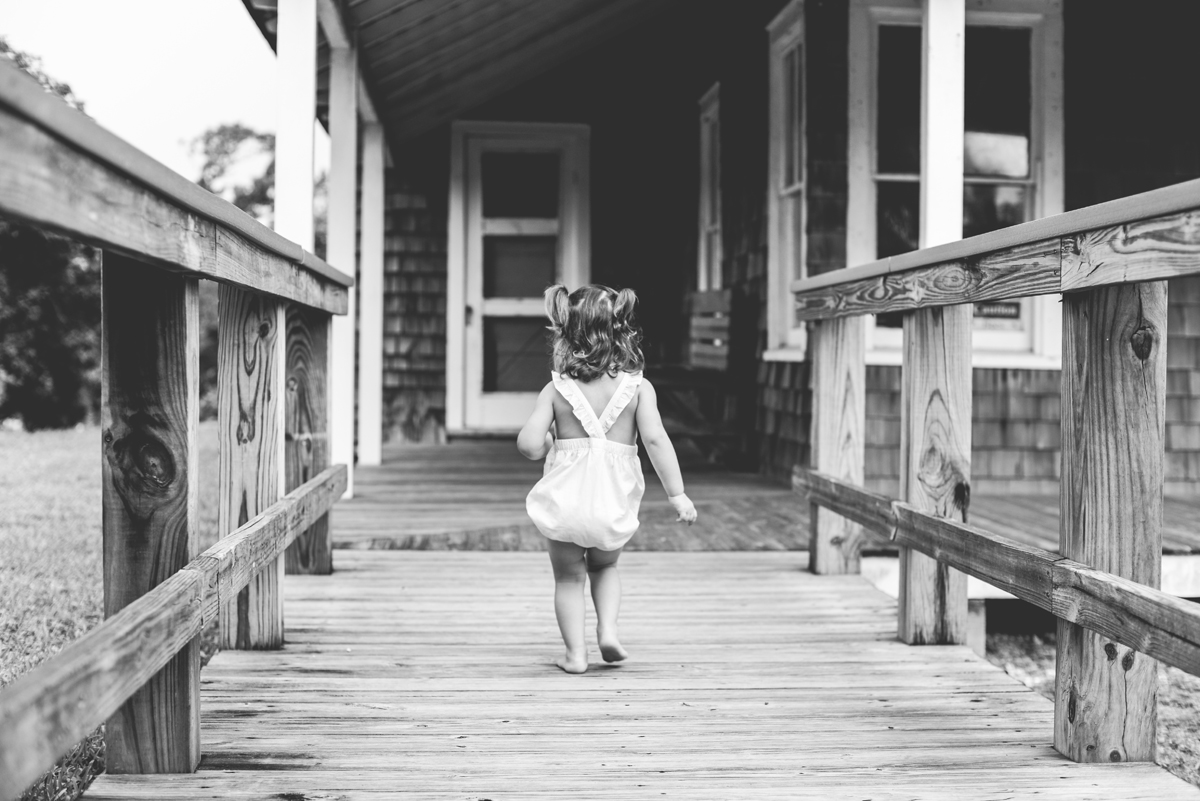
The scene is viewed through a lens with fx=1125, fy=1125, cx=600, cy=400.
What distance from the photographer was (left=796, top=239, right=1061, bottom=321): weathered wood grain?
89.0 inches

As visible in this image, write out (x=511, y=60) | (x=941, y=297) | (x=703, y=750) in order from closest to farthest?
1. (x=703, y=750)
2. (x=941, y=297)
3. (x=511, y=60)

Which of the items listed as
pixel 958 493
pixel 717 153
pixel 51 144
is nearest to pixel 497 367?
pixel 717 153

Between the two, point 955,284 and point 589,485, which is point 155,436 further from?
point 955,284

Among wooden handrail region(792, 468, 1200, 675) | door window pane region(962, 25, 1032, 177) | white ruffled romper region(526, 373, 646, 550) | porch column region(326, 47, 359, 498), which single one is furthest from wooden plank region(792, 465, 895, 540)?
door window pane region(962, 25, 1032, 177)

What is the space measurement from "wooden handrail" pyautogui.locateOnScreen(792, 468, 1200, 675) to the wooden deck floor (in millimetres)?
294

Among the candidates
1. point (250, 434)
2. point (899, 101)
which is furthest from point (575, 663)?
point (899, 101)

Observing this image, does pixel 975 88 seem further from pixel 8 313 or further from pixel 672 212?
pixel 8 313

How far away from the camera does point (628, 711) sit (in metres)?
2.44

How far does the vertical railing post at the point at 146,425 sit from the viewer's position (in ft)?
6.07

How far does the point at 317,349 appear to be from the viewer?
3.61 metres

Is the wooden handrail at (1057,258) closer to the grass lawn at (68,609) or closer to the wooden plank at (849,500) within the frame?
the wooden plank at (849,500)

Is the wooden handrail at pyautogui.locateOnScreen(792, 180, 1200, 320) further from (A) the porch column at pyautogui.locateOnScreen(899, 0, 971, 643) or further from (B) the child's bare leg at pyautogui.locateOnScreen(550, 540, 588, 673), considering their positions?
(B) the child's bare leg at pyautogui.locateOnScreen(550, 540, 588, 673)

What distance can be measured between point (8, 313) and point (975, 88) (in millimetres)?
11083

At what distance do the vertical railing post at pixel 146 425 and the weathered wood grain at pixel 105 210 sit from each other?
10 centimetres
